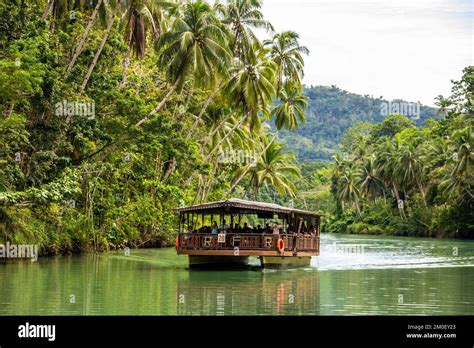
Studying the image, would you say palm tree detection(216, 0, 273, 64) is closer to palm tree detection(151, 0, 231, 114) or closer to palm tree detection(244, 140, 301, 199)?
palm tree detection(151, 0, 231, 114)

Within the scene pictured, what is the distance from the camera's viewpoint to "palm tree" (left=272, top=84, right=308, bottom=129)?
49594 millimetres

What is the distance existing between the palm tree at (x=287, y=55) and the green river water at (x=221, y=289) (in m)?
16.9

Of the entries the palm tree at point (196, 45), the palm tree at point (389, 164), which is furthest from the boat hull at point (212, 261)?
the palm tree at point (389, 164)

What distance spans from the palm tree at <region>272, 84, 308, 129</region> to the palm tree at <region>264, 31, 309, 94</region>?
3887 mm

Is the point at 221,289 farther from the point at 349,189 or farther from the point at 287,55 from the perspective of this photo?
the point at 349,189

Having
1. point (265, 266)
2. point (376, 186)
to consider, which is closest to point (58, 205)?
point (265, 266)

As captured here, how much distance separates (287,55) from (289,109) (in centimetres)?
630

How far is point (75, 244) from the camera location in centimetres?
3086

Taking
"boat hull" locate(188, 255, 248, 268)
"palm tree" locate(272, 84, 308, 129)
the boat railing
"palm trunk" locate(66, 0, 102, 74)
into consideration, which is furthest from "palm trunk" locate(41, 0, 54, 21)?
"palm tree" locate(272, 84, 308, 129)

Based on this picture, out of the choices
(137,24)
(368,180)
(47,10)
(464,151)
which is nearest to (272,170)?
(464,151)

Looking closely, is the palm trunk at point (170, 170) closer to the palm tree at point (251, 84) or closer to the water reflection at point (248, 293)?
the palm tree at point (251, 84)

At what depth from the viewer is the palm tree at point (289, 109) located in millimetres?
49594

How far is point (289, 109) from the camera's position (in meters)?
50.2

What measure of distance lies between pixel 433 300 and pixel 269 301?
3984 millimetres
